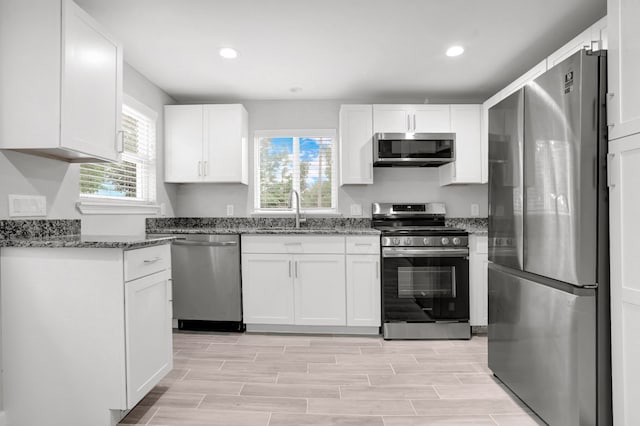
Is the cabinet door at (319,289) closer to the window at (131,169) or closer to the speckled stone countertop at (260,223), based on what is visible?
the speckled stone countertop at (260,223)

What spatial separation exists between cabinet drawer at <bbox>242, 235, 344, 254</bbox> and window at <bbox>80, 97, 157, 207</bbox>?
1083 millimetres

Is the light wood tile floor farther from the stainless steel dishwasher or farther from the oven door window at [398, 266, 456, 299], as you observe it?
the oven door window at [398, 266, 456, 299]

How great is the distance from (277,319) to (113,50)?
239 centimetres

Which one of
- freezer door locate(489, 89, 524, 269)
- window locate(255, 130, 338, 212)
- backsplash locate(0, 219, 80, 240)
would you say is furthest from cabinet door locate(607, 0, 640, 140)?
backsplash locate(0, 219, 80, 240)

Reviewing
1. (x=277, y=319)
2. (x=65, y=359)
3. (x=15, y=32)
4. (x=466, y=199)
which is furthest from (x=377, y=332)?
(x=15, y=32)

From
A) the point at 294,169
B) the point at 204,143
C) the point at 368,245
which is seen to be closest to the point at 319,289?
the point at 368,245

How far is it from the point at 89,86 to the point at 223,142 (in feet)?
5.45

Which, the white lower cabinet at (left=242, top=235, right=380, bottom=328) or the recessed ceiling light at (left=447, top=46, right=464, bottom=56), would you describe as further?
the white lower cabinet at (left=242, top=235, right=380, bottom=328)

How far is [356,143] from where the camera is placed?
3545 mm

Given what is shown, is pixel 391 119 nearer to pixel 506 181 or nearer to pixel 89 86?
pixel 506 181

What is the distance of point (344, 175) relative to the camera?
3.56 m

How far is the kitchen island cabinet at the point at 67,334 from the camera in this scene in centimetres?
167

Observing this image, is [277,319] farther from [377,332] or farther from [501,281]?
[501,281]

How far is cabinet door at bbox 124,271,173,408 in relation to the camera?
170 cm
